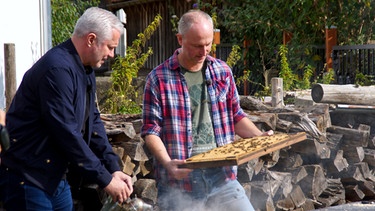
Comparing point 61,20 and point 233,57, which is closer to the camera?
point 233,57

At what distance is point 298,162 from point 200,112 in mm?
3023

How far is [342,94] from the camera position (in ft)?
26.5

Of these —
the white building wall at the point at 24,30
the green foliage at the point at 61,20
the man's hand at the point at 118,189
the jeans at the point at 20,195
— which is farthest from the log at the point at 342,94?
the green foliage at the point at 61,20

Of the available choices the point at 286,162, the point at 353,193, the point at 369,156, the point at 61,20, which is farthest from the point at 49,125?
the point at 61,20

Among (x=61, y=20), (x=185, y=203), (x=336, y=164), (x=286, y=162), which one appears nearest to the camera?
(x=185, y=203)

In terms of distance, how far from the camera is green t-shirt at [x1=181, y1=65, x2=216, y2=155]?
4523mm

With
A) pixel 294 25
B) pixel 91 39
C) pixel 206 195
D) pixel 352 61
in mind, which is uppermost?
pixel 294 25

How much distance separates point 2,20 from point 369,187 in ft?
15.4

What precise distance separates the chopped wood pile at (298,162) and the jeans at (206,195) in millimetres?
1513

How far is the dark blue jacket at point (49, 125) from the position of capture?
3.79 meters

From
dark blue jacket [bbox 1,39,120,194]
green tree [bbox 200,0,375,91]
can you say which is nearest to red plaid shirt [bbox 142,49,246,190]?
dark blue jacket [bbox 1,39,120,194]

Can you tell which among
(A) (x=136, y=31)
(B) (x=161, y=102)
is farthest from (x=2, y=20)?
(A) (x=136, y=31)

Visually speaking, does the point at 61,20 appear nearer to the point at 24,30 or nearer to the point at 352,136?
the point at 24,30

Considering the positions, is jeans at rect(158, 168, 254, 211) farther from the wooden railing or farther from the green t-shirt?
the wooden railing
